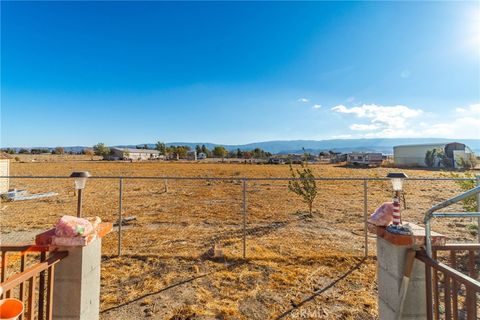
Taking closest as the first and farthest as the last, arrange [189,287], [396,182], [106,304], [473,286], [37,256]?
1. [473,286]
2. [396,182]
3. [106,304]
4. [189,287]
5. [37,256]

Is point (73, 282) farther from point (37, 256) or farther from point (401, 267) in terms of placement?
point (37, 256)

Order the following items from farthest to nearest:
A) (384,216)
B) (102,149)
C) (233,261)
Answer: (102,149) < (233,261) < (384,216)

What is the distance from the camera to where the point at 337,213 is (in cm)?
911

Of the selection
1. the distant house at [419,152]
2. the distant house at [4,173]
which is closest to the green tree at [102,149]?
the distant house at [4,173]

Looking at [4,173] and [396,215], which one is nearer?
[396,215]

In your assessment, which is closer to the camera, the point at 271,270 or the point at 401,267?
the point at 401,267

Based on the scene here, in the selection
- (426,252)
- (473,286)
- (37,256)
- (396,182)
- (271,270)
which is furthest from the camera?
(37,256)

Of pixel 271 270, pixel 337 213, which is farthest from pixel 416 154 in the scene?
pixel 271 270

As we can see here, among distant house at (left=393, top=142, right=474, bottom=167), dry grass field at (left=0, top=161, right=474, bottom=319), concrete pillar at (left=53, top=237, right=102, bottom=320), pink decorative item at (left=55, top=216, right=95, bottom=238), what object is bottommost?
dry grass field at (left=0, top=161, right=474, bottom=319)

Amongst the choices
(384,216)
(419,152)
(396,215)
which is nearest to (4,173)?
(384,216)

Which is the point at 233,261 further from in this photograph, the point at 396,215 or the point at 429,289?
the point at 429,289

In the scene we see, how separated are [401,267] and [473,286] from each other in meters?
0.73

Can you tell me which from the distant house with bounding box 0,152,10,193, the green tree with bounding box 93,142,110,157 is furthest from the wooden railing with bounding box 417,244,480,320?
the green tree with bounding box 93,142,110,157

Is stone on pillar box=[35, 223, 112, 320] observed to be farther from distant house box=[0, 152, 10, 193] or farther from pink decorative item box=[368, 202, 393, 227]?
distant house box=[0, 152, 10, 193]
